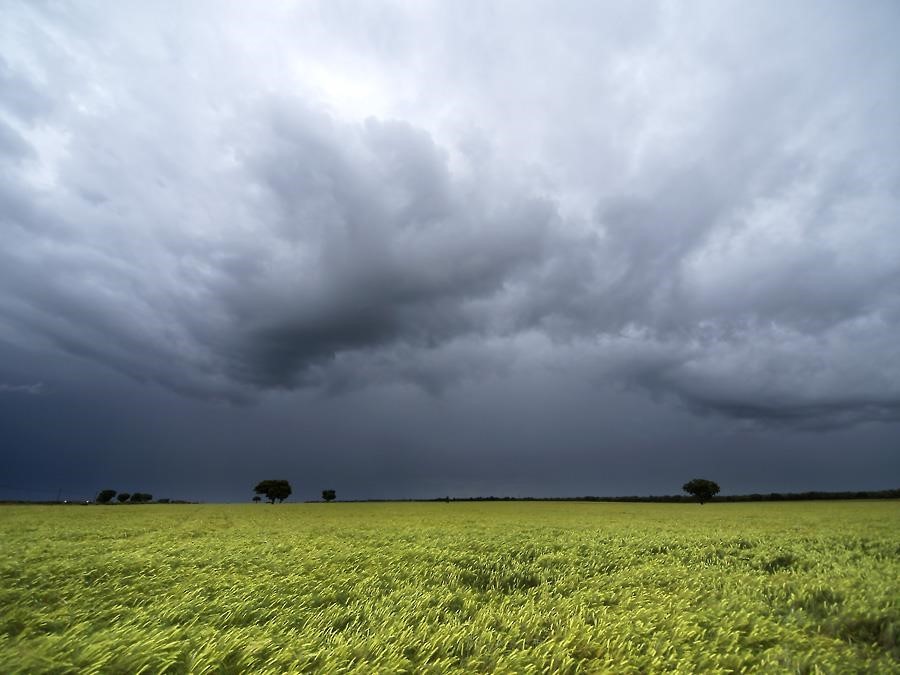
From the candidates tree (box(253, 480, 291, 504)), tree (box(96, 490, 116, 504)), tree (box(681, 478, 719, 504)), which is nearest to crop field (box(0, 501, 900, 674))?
tree (box(681, 478, 719, 504))

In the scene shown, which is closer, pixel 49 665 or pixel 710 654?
pixel 49 665

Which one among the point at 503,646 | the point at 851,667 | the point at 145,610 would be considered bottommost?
the point at 851,667

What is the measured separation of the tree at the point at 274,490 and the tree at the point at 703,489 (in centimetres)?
12084

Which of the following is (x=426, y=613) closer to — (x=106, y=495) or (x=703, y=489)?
(x=703, y=489)

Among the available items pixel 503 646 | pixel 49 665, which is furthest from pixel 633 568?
pixel 49 665

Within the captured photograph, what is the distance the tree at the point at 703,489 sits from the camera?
112 metres

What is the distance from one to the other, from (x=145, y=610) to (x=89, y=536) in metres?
15.5

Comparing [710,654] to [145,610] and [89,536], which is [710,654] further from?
[89,536]

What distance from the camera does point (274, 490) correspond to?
138 meters

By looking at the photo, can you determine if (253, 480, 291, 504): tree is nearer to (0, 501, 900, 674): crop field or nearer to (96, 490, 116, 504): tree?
(96, 490, 116, 504): tree

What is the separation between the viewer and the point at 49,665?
14.0ft

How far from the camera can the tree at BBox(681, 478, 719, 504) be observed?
11162 cm

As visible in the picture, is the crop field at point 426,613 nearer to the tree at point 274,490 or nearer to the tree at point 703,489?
the tree at point 703,489

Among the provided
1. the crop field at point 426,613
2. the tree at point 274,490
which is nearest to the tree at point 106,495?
the tree at point 274,490
